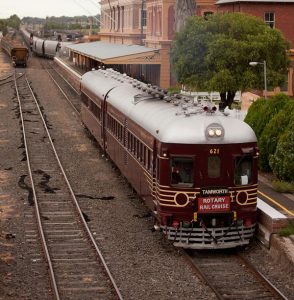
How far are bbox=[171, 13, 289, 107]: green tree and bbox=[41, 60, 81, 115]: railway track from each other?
7.25 metres

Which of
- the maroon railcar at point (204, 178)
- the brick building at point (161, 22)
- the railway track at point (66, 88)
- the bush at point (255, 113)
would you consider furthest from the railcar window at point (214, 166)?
the brick building at point (161, 22)

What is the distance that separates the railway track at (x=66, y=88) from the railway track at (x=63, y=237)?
16.7 metres

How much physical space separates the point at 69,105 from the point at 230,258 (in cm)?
3187

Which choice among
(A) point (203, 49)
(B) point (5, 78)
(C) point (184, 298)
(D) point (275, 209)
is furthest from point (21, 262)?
(B) point (5, 78)

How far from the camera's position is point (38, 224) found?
1820cm

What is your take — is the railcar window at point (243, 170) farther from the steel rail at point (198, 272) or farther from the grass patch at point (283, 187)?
the grass patch at point (283, 187)

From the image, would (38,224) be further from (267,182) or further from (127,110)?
(267,182)

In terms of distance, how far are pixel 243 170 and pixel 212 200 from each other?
3.19 feet

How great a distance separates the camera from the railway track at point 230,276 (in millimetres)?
13414

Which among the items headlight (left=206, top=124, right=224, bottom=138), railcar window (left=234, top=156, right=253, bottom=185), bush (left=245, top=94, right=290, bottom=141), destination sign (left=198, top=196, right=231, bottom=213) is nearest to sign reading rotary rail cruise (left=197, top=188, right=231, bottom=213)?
destination sign (left=198, top=196, right=231, bottom=213)

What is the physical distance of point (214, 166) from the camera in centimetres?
1525

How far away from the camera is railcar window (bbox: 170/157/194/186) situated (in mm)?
15234

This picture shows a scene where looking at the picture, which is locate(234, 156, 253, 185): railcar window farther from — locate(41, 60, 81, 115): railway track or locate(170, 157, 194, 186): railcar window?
locate(41, 60, 81, 115): railway track

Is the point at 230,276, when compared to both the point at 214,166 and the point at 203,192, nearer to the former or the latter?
the point at 203,192
